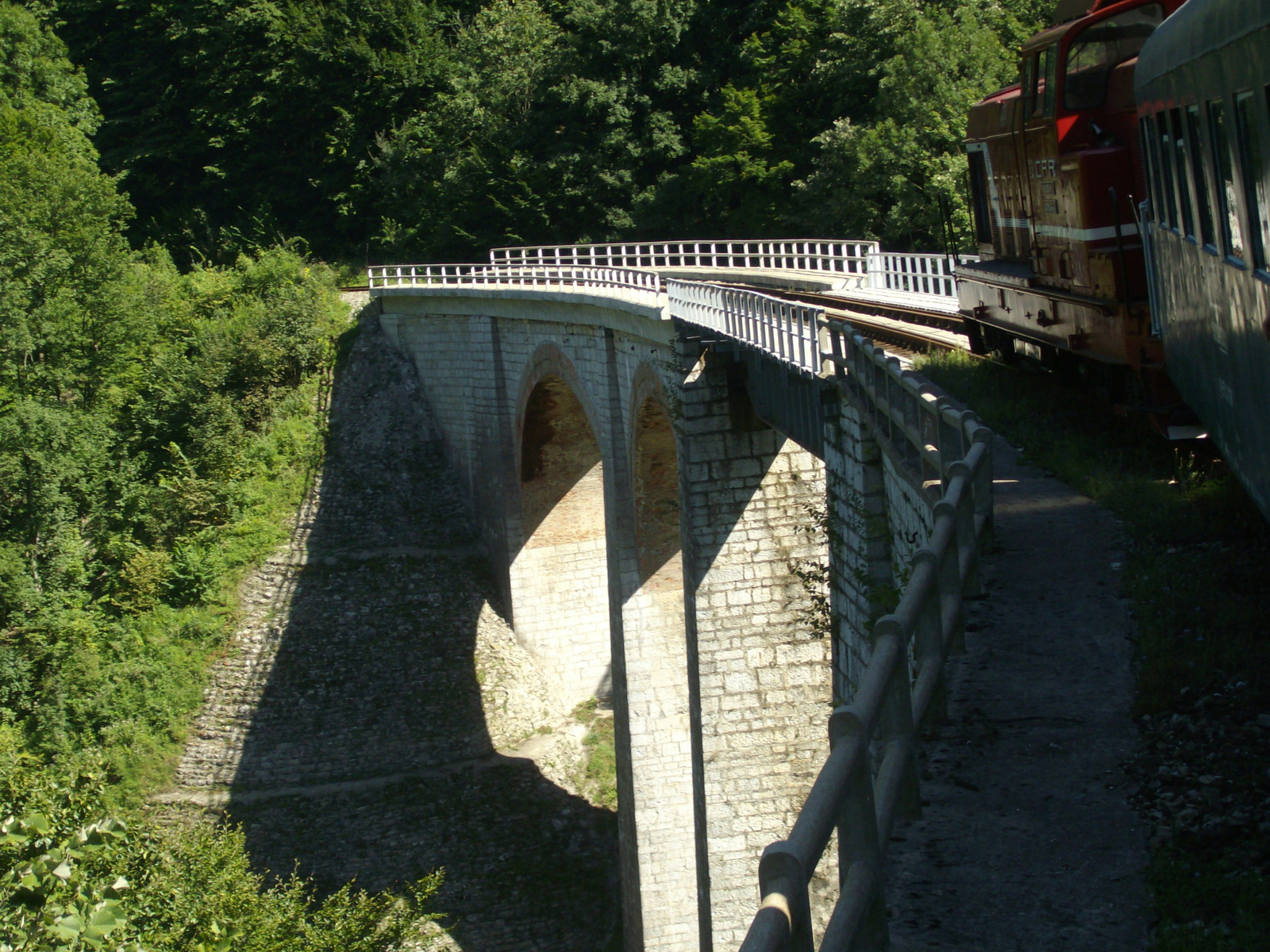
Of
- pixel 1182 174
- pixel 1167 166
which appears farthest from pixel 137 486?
pixel 1182 174

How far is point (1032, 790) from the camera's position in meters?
4.71

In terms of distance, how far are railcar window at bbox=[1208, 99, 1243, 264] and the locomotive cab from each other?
3.13 meters

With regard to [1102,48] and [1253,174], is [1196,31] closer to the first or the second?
[1253,174]

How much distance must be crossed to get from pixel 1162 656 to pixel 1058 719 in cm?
75

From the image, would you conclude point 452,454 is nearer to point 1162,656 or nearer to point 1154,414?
point 1154,414

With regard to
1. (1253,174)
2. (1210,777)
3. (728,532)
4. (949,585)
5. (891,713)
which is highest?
(1253,174)

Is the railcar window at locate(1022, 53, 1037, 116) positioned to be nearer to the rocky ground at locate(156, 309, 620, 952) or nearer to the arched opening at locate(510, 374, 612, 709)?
the rocky ground at locate(156, 309, 620, 952)

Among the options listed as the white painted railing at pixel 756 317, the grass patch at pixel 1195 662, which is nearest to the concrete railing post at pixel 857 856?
the grass patch at pixel 1195 662

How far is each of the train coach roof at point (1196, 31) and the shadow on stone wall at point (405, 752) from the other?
65.2 feet

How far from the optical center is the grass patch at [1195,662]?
13.1 ft

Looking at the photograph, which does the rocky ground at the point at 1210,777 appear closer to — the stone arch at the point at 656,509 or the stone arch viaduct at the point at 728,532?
the stone arch viaduct at the point at 728,532

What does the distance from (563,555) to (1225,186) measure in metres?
26.3

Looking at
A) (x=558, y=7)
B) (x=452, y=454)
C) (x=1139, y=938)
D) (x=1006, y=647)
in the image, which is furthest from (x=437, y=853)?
(x=558, y=7)

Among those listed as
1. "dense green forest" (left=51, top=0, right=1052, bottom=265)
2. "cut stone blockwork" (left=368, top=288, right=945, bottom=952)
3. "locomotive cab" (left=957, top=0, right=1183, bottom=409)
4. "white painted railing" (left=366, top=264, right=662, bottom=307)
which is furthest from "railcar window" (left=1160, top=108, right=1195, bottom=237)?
"white painted railing" (left=366, top=264, right=662, bottom=307)
